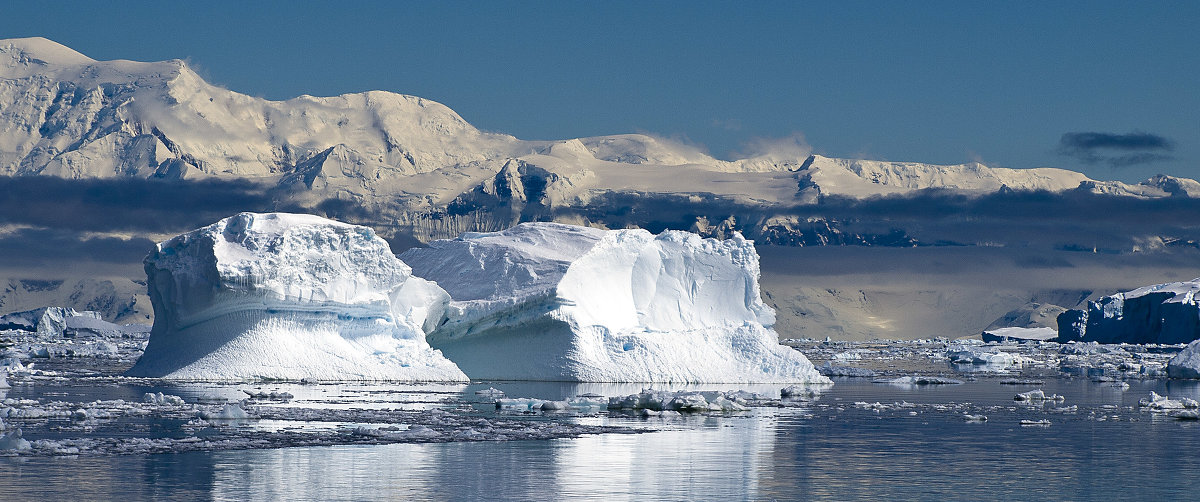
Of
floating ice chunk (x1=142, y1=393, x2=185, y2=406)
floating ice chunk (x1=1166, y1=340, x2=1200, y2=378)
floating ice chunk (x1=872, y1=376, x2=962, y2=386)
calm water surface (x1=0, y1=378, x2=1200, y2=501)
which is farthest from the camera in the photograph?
floating ice chunk (x1=1166, y1=340, x2=1200, y2=378)

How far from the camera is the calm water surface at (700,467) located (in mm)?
12281

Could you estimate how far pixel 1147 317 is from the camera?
82.3 m

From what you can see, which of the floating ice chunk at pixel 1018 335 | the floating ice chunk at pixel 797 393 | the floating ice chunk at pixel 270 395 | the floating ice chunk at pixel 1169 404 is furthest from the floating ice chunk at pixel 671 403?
the floating ice chunk at pixel 1018 335

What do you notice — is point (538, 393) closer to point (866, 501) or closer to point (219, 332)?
point (219, 332)

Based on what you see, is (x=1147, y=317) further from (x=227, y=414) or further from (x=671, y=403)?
(x=227, y=414)

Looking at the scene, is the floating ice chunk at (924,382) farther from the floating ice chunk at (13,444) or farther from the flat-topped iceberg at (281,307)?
the floating ice chunk at (13,444)

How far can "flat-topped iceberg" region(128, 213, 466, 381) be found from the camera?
94.9 ft

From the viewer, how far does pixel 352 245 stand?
30375mm

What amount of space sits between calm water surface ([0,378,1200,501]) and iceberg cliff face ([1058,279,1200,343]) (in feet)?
195

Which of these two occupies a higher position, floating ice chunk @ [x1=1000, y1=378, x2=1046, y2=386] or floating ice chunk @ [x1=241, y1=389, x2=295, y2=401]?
floating ice chunk @ [x1=1000, y1=378, x2=1046, y2=386]

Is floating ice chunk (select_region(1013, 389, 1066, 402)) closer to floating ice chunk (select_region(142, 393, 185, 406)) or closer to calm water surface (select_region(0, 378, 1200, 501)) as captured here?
calm water surface (select_region(0, 378, 1200, 501))

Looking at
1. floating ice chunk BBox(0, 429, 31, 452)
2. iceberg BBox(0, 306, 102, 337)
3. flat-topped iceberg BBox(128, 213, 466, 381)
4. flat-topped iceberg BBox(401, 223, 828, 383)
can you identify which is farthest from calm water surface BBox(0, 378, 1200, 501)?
iceberg BBox(0, 306, 102, 337)

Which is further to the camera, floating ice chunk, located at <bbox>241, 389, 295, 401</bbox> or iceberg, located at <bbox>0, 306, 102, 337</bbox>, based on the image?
iceberg, located at <bbox>0, 306, 102, 337</bbox>

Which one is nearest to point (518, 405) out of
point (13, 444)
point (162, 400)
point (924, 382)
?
point (162, 400)
